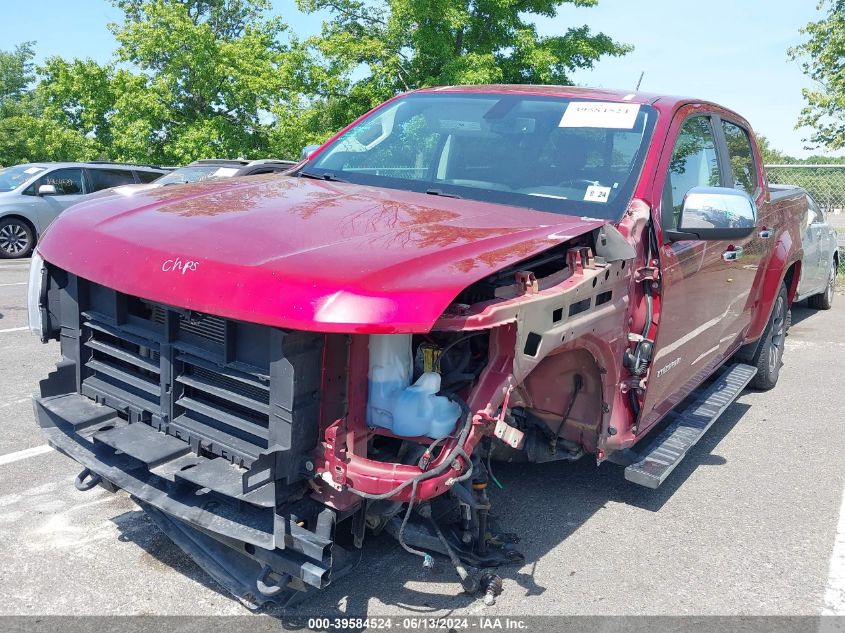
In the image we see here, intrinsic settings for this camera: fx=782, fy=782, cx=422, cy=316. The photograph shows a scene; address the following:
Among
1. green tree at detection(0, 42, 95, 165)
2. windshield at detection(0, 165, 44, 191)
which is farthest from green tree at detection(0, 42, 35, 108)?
windshield at detection(0, 165, 44, 191)

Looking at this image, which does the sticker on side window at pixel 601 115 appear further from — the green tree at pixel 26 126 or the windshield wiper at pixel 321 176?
the green tree at pixel 26 126

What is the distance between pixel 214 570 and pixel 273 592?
0.30 meters

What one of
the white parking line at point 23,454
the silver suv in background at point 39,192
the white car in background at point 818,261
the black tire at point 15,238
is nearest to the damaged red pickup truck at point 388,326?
the white parking line at point 23,454

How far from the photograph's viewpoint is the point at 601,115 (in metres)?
3.90

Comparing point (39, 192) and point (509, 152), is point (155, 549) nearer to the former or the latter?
point (509, 152)

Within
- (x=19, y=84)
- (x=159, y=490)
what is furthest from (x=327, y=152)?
(x=19, y=84)

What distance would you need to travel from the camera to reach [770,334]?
241 inches

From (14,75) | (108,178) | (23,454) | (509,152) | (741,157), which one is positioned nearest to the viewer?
(509,152)

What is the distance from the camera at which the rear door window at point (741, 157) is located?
4957 millimetres

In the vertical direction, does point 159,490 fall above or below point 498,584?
above

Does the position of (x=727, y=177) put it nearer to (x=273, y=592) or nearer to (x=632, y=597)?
(x=632, y=597)

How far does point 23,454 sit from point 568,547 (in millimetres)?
3043

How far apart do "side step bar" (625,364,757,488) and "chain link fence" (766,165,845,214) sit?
369 inches

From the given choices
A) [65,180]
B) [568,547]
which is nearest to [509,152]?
[568,547]
